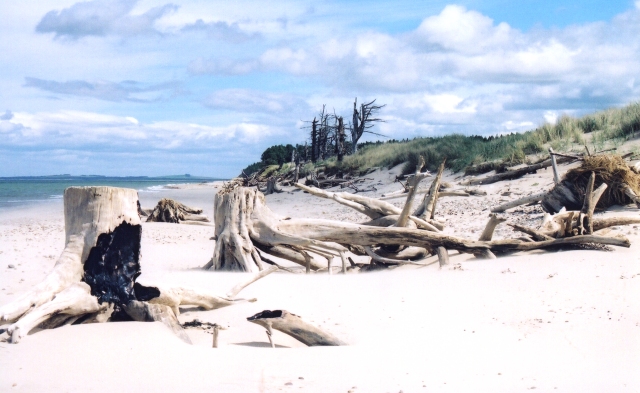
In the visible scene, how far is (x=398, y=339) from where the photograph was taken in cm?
537

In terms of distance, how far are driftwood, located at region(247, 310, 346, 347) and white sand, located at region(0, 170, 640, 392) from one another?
6.7 inches

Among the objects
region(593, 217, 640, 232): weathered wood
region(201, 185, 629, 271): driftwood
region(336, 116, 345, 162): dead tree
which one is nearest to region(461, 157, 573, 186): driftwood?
region(593, 217, 640, 232): weathered wood

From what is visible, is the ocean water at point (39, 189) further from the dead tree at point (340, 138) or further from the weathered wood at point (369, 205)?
the weathered wood at point (369, 205)

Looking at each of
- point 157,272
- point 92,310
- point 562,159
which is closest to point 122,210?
point 92,310

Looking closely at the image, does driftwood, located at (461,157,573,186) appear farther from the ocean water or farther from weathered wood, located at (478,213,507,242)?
the ocean water

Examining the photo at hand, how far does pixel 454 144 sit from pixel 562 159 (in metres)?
10.7

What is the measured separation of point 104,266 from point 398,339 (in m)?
2.58

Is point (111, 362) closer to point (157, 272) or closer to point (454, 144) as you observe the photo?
point (157, 272)

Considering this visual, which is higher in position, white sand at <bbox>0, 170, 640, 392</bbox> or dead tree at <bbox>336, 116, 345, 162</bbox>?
dead tree at <bbox>336, 116, 345, 162</bbox>

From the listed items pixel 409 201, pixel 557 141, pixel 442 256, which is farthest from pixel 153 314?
pixel 557 141

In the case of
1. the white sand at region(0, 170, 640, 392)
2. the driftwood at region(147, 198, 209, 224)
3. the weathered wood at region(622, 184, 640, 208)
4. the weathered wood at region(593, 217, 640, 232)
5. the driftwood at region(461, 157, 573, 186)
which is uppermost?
the driftwood at region(461, 157, 573, 186)

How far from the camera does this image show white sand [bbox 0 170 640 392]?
4309 mm

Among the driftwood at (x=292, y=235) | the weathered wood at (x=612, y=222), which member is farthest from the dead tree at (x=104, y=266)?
the weathered wood at (x=612, y=222)

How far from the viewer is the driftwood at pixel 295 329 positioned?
5176 mm
